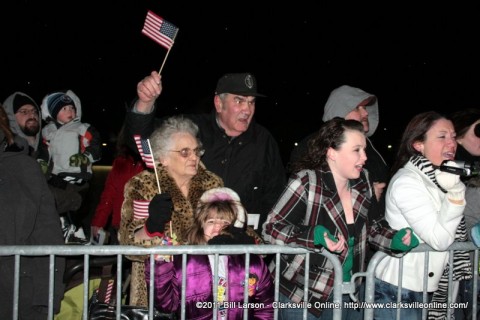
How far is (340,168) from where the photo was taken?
12.8ft

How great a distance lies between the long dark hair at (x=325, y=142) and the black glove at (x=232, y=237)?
0.67 m

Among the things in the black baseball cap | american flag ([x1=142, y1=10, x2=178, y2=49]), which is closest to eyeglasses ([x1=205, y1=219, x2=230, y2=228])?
the black baseball cap

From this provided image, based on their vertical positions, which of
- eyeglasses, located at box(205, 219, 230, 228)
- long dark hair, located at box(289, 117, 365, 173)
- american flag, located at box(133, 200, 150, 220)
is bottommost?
eyeglasses, located at box(205, 219, 230, 228)

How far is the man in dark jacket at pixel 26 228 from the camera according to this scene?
3504 mm

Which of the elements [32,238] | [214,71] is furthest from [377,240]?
[214,71]

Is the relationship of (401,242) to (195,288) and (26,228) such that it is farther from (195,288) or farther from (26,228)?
(26,228)

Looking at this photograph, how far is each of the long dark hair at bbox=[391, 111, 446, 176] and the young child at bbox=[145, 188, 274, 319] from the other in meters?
1.45

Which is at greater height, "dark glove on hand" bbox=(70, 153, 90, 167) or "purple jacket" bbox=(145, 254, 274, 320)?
"dark glove on hand" bbox=(70, 153, 90, 167)

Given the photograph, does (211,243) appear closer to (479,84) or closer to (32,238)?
(32,238)

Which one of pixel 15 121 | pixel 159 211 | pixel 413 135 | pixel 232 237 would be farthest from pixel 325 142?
pixel 15 121

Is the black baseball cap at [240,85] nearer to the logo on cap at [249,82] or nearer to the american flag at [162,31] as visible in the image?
the logo on cap at [249,82]

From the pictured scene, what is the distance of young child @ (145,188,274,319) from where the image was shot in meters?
3.60

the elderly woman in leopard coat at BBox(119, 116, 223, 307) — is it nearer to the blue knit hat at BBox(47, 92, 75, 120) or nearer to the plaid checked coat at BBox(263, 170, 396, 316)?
the plaid checked coat at BBox(263, 170, 396, 316)

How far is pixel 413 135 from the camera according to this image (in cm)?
429
